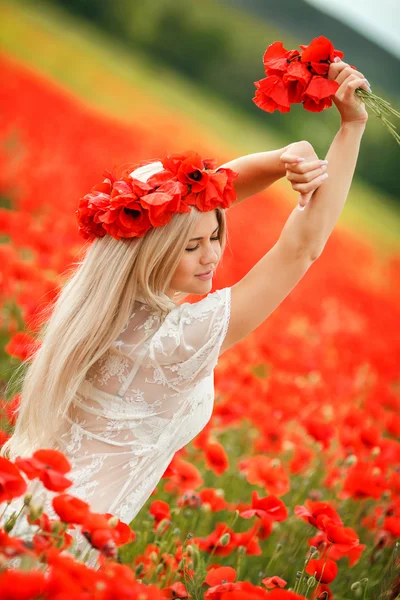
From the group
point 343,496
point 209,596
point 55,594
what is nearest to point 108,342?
point 209,596

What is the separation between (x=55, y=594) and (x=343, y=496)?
1.63 m

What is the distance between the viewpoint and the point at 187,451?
292 cm

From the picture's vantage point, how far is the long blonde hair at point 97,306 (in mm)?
1611

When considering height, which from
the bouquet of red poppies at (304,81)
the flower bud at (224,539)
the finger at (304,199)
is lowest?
the flower bud at (224,539)

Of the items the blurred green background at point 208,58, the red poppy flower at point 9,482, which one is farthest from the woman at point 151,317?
the blurred green background at point 208,58

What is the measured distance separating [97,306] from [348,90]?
2.24 feet

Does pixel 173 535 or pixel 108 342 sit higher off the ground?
pixel 108 342

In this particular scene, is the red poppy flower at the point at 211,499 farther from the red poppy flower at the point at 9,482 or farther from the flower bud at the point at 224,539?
the red poppy flower at the point at 9,482

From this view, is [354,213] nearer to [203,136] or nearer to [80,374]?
[203,136]

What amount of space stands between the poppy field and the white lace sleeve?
343 millimetres

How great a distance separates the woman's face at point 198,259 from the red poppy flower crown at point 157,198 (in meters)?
0.04

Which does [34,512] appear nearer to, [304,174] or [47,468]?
[47,468]

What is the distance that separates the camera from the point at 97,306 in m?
1.62

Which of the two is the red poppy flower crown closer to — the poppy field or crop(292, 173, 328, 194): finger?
crop(292, 173, 328, 194): finger
